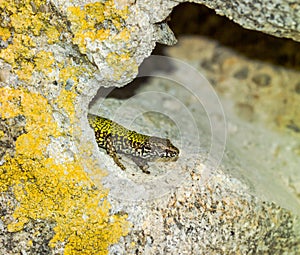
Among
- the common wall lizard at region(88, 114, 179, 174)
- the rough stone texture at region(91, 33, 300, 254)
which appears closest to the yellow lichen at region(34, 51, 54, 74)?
the common wall lizard at region(88, 114, 179, 174)

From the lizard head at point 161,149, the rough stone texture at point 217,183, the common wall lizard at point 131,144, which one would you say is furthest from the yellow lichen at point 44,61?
the lizard head at point 161,149

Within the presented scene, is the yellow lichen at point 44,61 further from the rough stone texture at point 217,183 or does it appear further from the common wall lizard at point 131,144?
the rough stone texture at point 217,183

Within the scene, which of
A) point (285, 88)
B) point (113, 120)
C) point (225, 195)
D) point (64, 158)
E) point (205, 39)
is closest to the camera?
point (64, 158)

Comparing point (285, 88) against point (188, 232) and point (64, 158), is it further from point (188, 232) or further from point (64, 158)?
point (64, 158)

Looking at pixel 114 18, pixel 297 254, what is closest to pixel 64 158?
pixel 114 18

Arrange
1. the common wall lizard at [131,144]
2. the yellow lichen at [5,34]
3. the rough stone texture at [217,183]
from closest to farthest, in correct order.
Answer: the yellow lichen at [5,34] < the rough stone texture at [217,183] < the common wall lizard at [131,144]

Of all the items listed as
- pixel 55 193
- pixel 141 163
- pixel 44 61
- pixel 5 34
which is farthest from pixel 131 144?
pixel 5 34

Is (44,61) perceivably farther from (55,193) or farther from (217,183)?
(217,183)

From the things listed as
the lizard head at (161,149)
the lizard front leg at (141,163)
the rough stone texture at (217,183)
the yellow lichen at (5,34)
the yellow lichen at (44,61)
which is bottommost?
the rough stone texture at (217,183)
